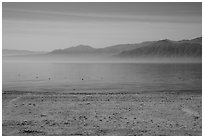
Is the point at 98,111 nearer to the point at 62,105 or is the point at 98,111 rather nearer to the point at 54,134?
the point at 62,105

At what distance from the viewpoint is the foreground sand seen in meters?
9.73

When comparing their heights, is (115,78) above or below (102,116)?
above

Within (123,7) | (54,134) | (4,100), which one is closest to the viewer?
(54,134)

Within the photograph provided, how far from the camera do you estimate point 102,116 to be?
1141cm

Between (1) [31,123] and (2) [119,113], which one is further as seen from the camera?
(2) [119,113]

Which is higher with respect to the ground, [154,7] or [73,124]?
[154,7]

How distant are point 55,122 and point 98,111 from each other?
7.73 ft

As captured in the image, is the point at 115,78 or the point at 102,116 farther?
the point at 115,78

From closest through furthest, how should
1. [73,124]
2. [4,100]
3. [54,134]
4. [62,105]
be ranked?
[54,134]
[73,124]
[62,105]
[4,100]

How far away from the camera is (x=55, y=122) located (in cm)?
1056

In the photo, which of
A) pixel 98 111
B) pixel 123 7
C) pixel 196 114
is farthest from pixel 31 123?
pixel 123 7

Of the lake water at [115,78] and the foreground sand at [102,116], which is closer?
the foreground sand at [102,116]

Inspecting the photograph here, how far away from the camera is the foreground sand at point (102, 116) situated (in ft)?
31.9

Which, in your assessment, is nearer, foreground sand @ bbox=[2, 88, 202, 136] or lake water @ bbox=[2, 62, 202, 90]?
foreground sand @ bbox=[2, 88, 202, 136]
